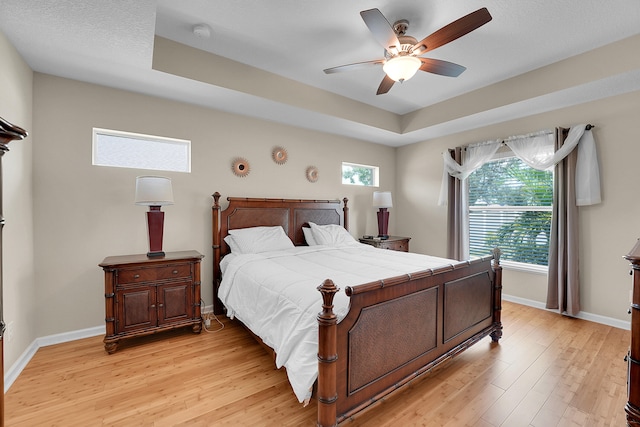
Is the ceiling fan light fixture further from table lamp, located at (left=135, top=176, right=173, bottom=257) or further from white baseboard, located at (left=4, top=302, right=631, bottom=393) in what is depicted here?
white baseboard, located at (left=4, top=302, right=631, bottom=393)

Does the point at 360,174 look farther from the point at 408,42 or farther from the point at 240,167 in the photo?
the point at 408,42

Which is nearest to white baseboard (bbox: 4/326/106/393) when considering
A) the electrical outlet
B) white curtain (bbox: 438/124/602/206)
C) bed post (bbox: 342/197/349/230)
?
the electrical outlet

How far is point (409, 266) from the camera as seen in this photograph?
8.34 ft

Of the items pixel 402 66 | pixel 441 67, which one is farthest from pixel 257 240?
pixel 441 67

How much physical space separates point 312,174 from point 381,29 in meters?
2.52

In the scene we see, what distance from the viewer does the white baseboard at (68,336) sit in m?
2.15

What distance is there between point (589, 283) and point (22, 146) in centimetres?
573

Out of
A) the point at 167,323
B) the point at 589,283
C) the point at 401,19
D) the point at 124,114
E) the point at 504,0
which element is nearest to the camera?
the point at 504,0

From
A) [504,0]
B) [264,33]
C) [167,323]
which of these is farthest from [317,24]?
[167,323]

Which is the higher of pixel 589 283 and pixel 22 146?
pixel 22 146

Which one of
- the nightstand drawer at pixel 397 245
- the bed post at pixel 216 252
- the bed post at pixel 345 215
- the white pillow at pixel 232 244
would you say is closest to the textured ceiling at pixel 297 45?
the bed post at pixel 216 252

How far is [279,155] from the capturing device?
4016mm

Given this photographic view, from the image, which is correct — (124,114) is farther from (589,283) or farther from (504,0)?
(589,283)

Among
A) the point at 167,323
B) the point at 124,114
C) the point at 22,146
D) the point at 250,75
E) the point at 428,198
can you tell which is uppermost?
the point at 250,75
